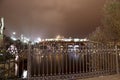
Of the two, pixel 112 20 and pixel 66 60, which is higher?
pixel 112 20

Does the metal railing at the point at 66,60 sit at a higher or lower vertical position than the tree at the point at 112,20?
lower

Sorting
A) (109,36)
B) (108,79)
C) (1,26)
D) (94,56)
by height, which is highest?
(1,26)

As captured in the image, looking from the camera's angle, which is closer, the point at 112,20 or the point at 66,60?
the point at 66,60

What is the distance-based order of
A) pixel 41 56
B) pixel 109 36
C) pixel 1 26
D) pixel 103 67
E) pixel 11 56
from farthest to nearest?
pixel 1 26 → pixel 109 36 → pixel 103 67 → pixel 41 56 → pixel 11 56

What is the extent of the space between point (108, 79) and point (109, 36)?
5.50m

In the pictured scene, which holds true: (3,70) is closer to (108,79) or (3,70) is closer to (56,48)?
(56,48)

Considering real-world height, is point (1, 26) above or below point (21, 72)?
above

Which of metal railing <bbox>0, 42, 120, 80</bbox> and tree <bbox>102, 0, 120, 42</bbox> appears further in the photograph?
tree <bbox>102, 0, 120, 42</bbox>

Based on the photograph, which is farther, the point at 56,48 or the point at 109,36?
the point at 109,36

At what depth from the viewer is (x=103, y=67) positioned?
498 inches

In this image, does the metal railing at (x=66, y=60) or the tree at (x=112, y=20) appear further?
the tree at (x=112, y=20)

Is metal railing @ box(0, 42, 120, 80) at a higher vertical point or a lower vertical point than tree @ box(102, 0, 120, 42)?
lower

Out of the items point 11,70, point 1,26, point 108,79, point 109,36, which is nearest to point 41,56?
point 11,70

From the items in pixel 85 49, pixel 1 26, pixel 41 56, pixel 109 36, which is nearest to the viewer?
pixel 41 56
